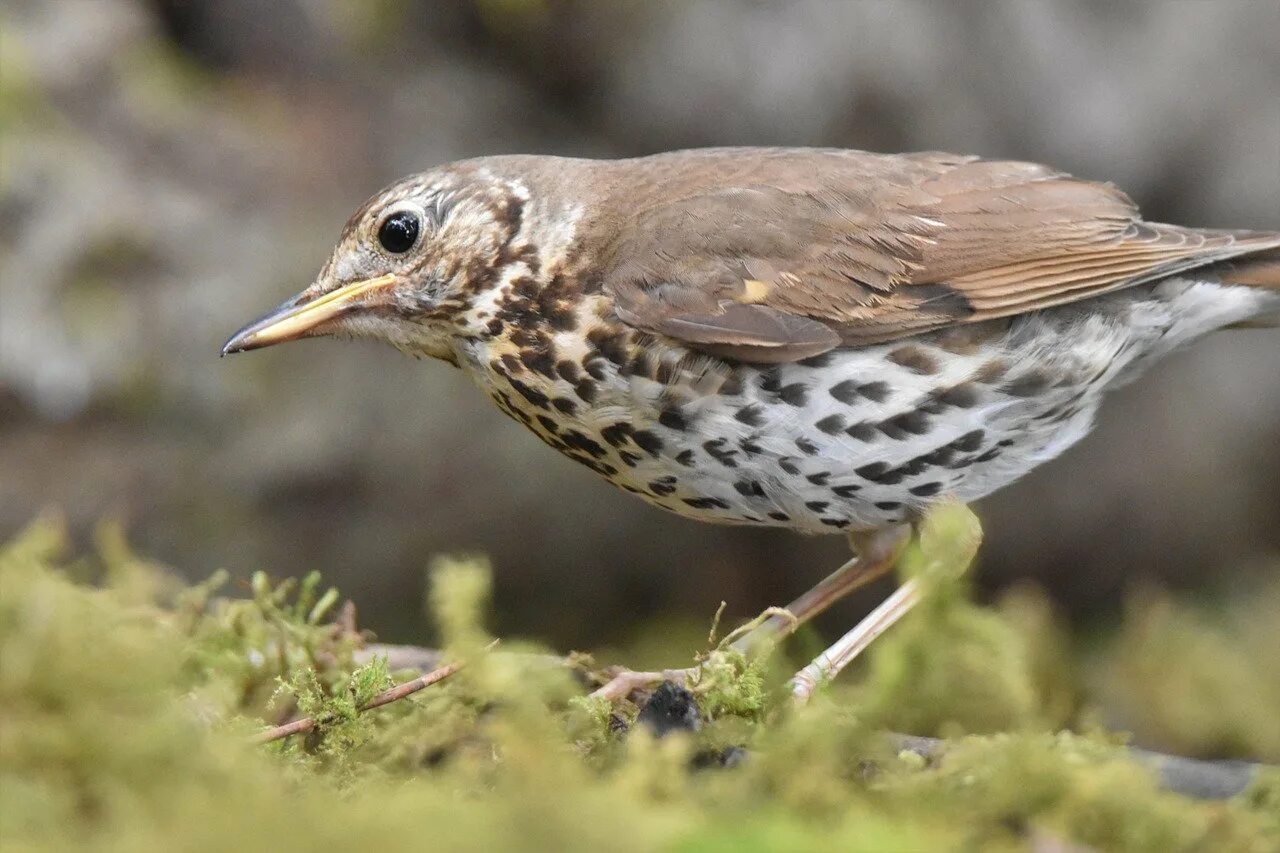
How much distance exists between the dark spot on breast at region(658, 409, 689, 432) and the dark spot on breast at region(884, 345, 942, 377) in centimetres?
51

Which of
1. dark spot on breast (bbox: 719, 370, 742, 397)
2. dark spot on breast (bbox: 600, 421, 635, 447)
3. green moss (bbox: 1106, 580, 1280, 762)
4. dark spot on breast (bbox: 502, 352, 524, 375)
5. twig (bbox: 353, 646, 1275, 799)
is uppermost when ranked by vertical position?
dark spot on breast (bbox: 502, 352, 524, 375)

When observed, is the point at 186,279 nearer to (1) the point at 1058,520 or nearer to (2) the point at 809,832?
(1) the point at 1058,520

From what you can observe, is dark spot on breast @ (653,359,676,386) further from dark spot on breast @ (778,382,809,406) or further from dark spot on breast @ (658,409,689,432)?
dark spot on breast @ (778,382,809,406)

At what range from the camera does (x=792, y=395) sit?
2.95 m

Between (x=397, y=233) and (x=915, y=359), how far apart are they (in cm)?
126

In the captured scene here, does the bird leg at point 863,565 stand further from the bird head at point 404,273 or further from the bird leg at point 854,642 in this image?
the bird head at point 404,273

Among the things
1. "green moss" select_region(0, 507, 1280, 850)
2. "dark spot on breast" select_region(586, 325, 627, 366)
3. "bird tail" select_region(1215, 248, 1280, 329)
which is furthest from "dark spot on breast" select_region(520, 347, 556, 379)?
"bird tail" select_region(1215, 248, 1280, 329)

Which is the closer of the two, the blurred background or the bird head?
the bird head

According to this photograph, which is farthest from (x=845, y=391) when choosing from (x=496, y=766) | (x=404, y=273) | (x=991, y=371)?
(x=496, y=766)

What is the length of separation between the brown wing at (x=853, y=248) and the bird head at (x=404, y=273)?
347 millimetres

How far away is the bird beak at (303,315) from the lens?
3.15 m

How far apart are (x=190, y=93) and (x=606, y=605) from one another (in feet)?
10.4

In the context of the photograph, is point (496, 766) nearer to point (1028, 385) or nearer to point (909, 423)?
point (909, 423)

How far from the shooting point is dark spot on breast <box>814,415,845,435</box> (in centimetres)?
294
